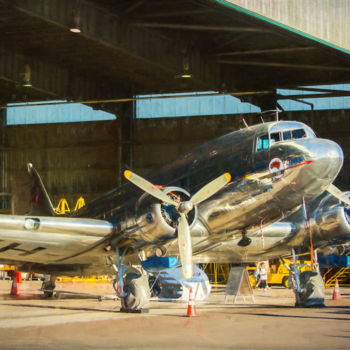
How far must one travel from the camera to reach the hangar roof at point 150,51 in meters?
26.2

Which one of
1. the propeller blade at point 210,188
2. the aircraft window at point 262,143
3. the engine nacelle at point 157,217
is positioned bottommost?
the engine nacelle at point 157,217

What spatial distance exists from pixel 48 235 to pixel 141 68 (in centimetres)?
2218

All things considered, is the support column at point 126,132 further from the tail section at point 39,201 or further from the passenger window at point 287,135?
the passenger window at point 287,135

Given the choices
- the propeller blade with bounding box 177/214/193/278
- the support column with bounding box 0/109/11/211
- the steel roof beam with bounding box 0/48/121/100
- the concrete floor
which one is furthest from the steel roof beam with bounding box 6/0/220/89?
the support column with bounding box 0/109/11/211

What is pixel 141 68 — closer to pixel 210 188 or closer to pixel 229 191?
pixel 229 191

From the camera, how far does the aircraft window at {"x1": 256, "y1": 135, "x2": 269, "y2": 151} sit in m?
15.5

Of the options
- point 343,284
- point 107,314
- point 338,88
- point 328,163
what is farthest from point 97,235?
point 338,88

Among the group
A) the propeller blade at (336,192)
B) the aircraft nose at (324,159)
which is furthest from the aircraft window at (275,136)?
the propeller blade at (336,192)

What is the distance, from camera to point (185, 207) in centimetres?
1452

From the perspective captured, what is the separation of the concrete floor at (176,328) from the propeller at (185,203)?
1.44 metres

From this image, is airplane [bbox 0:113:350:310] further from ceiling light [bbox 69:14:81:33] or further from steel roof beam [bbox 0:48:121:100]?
steel roof beam [bbox 0:48:121:100]

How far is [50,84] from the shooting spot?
114 feet

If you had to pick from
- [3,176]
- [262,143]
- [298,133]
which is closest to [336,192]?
[298,133]

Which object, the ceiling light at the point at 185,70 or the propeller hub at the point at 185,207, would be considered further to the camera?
the ceiling light at the point at 185,70
